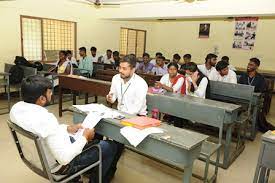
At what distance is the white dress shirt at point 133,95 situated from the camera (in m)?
2.69

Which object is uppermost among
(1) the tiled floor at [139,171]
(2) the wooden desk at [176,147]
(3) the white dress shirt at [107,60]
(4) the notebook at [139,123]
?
(3) the white dress shirt at [107,60]

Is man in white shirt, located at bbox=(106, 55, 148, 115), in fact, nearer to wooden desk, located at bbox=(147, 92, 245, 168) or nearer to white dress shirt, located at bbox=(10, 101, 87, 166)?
wooden desk, located at bbox=(147, 92, 245, 168)

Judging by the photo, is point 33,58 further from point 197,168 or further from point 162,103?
point 197,168

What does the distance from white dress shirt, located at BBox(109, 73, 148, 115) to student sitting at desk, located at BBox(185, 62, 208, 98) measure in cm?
128

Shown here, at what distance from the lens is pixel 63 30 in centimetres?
704

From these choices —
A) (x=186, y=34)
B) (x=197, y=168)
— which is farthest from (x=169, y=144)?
(x=186, y=34)

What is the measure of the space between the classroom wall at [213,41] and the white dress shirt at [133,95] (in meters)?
6.34

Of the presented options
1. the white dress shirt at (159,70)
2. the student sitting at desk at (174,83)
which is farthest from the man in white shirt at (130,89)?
the white dress shirt at (159,70)

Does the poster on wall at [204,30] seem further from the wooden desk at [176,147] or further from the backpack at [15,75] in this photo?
the wooden desk at [176,147]

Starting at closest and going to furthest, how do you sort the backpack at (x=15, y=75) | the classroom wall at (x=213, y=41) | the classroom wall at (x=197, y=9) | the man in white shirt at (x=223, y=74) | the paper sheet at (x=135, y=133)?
the paper sheet at (x=135, y=133) < the man in white shirt at (x=223, y=74) < the classroom wall at (x=197, y=9) < the backpack at (x=15, y=75) < the classroom wall at (x=213, y=41)

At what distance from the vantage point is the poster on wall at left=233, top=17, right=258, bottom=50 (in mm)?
8106

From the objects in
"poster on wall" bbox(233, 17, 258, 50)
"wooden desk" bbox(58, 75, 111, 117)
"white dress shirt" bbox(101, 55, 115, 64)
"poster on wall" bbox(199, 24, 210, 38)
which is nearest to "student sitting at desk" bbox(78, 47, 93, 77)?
"white dress shirt" bbox(101, 55, 115, 64)

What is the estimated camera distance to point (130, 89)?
272 cm

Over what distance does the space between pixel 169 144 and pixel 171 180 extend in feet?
3.56
